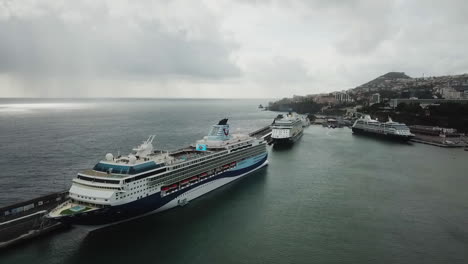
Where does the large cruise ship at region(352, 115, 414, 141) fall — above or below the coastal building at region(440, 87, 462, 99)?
below

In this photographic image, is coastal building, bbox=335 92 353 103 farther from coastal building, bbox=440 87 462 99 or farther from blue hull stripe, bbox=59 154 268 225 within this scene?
blue hull stripe, bbox=59 154 268 225

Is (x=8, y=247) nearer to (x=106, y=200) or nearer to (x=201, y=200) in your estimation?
(x=106, y=200)

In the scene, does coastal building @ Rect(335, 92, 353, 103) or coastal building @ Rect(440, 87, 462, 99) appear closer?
coastal building @ Rect(440, 87, 462, 99)

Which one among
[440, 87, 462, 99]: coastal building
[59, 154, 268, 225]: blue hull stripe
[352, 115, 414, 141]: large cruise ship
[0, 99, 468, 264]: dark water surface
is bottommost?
[0, 99, 468, 264]: dark water surface

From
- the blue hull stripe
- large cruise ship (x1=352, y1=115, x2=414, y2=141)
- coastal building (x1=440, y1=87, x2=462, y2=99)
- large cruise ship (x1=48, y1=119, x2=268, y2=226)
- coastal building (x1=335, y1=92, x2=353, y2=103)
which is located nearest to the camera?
the blue hull stripe

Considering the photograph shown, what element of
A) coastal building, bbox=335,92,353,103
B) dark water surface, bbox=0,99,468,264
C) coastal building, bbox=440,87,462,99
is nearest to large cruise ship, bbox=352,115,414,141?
dark water surface, bbox=0,99,468,264

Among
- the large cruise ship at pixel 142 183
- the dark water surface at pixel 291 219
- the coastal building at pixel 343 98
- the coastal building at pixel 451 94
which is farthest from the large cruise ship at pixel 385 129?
the coastal building at pixel 343 98
